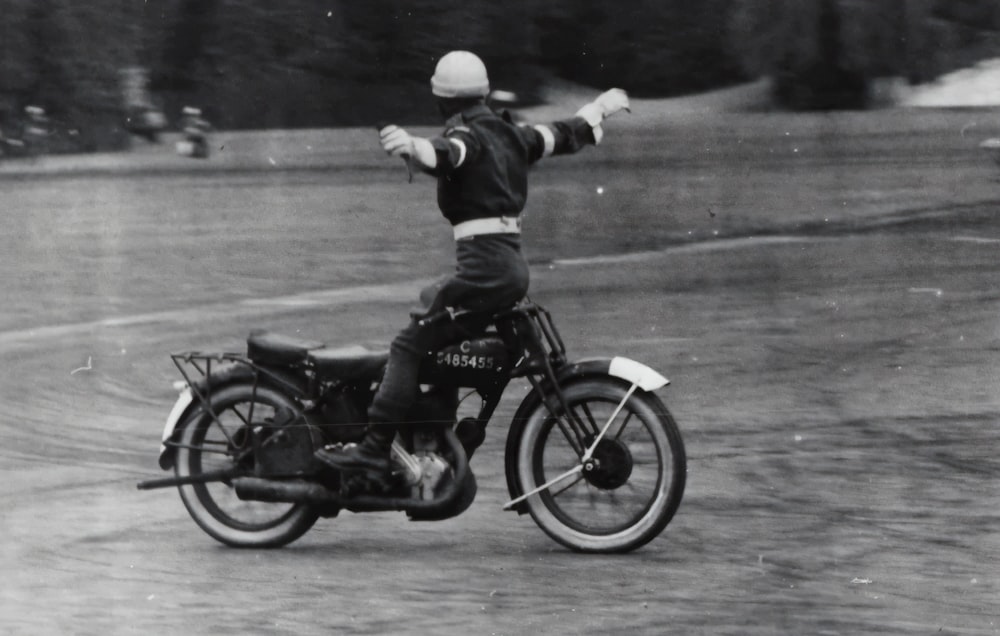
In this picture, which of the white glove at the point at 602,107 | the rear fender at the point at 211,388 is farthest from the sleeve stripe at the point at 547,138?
the rear fender at the point at 211,388

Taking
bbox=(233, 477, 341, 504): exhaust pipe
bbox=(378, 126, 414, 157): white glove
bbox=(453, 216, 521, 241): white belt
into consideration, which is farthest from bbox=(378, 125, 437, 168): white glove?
bbox=(233, 477, 341, 504): exhaust pipe

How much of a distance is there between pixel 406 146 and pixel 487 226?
1.93 ft

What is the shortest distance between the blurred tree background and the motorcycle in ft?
5.21

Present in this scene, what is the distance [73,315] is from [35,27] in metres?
1.29

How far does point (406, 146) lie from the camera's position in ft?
17.3

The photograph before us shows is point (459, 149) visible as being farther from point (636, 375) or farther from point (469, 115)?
point (636, 375)

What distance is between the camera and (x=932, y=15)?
7.13m

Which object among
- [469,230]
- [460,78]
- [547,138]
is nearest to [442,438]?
[469,230]

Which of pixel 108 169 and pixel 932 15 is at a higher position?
pixel 932 15

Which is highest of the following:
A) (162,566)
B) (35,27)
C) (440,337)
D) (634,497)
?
(35,27)

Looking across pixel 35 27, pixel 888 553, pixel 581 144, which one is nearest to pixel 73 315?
pixel 35 27

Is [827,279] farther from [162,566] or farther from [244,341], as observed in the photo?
[162,566]

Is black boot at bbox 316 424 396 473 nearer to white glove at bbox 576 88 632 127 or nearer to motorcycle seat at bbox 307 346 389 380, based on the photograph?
motorcycle seat at bbox 307 346 389 380

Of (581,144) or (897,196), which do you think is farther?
(897,196)
